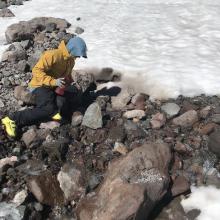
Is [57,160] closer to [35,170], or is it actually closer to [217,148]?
[35,170]

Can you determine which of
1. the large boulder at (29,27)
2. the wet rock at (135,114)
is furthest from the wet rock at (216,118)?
the large boulder at (29,27)

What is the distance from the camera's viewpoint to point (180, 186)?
697cm

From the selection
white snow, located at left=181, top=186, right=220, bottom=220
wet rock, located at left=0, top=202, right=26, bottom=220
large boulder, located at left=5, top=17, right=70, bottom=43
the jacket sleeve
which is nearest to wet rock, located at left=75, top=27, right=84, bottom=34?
large boulder, located at left=5, top=17, right=70, bottom=43

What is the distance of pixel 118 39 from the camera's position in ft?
39.4

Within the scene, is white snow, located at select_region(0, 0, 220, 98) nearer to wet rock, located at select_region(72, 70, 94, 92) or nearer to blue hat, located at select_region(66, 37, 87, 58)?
wet rock, located at select_region(72, 70, 94, 92)

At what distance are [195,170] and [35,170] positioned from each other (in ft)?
8.45

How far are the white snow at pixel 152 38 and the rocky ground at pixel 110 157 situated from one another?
606 mm

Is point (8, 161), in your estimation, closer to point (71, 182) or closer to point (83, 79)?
point (71, 182)

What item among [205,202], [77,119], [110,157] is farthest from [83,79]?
[205,202]

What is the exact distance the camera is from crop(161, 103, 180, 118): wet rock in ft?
28.4

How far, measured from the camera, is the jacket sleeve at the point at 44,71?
847 cm

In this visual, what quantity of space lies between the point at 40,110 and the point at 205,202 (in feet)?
11.5

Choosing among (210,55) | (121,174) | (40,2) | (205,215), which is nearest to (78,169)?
(121,174)

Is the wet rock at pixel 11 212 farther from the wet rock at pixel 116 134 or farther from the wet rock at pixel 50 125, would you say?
the wet rock at pixel 116 134
